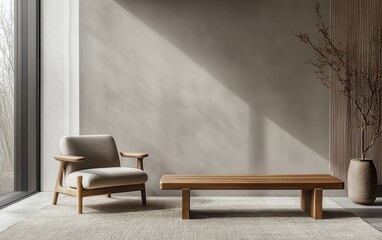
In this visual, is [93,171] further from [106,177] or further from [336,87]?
[336,87]

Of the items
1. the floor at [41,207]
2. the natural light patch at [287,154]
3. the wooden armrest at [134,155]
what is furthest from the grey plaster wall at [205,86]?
the floor at [41,207]

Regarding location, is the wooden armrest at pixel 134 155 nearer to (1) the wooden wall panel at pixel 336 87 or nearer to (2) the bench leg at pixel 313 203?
(2) the bench leg at pixel 313 203

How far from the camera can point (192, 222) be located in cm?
509

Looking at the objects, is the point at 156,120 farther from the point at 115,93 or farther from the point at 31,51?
the point at 31,51

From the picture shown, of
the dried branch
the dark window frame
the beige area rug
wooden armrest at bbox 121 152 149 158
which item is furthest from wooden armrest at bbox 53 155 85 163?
the dried branch

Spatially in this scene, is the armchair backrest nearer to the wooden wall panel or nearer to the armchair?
the armchair

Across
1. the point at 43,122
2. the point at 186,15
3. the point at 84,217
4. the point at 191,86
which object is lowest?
the point at 84,217

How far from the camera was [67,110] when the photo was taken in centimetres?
695

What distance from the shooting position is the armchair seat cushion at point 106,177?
5.44 metres

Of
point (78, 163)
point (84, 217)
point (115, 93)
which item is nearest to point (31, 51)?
point (115, 93)

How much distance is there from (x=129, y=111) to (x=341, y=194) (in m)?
2.78

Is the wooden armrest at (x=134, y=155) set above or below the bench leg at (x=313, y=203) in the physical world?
above

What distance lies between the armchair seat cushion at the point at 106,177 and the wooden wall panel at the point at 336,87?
8.07 ft

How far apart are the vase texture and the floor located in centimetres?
9
